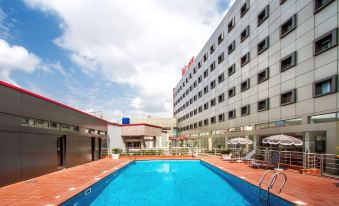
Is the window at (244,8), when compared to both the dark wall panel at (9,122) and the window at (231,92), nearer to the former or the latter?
the window at (231,92)

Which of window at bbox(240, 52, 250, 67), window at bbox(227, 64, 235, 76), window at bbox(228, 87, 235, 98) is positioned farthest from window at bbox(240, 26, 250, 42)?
window at bbox(228, 87, 235, 98)

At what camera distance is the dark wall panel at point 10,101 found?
10.5m

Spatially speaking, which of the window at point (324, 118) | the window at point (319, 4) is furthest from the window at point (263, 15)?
the window at point (324, 118)

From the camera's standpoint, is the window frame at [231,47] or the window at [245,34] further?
the window frame at [231,47]

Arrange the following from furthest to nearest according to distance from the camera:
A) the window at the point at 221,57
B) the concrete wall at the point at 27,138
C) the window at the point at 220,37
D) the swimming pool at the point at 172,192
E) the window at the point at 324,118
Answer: the window at the point at 220,37, the window at the point at 221,57, the window at the point at 324,118, the concrete wall at the point at 27,138, the swimming pool at the point at 172,192

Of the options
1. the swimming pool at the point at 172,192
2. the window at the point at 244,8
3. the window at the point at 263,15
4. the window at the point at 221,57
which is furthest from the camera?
the window at the point at 221,57

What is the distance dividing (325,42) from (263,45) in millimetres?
7735

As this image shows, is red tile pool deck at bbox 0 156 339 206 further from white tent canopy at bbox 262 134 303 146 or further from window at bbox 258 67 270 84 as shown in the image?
window at bbox 258 67 270 84

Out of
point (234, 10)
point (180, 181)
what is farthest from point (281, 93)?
point (234, 10)

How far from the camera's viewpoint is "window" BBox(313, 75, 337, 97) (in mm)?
14098

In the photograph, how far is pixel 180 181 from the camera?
14414 mm

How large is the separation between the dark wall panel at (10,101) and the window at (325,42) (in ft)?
53.0

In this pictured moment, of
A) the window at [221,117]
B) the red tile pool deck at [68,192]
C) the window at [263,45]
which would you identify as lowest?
the red tile pool deck at [68,192]

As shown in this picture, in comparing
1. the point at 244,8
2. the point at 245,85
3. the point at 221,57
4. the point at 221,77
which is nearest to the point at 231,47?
the point at 221,57
